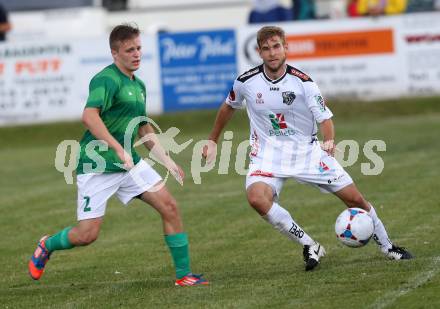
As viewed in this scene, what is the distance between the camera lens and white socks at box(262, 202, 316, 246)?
9.09 m

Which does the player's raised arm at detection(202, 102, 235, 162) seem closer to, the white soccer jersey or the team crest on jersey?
the white soccer jersey

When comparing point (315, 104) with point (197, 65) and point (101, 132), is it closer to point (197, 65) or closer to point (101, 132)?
point (101, 132)

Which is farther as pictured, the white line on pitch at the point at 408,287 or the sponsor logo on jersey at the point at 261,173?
the sponsor logo on jersey at the point at 261,173

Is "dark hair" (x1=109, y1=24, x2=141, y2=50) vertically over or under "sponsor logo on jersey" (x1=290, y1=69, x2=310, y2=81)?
over

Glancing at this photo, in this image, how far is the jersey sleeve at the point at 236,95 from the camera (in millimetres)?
9312

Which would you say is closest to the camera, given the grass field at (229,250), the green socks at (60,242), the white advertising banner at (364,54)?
the grass field at (229,250)

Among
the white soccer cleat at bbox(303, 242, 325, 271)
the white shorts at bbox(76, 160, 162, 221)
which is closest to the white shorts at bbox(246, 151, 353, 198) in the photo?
the white soccer cleat at bbox(303, 242, 325, 271)

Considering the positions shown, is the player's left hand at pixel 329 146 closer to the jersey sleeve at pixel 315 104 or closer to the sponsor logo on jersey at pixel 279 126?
the jersey sleeve at pixel 315 104

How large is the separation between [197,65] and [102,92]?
1436 centimetres

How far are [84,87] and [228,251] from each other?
12.7m

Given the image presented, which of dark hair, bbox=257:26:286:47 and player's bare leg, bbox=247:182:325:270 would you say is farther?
player's bare leg, bbox=247:182:325:270

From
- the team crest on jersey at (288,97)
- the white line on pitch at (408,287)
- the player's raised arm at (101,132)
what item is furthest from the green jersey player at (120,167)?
the white line on pitch at (408,287)

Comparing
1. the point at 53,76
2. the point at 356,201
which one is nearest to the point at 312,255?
the point at 356,201

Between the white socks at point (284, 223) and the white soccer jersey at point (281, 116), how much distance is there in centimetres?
31
